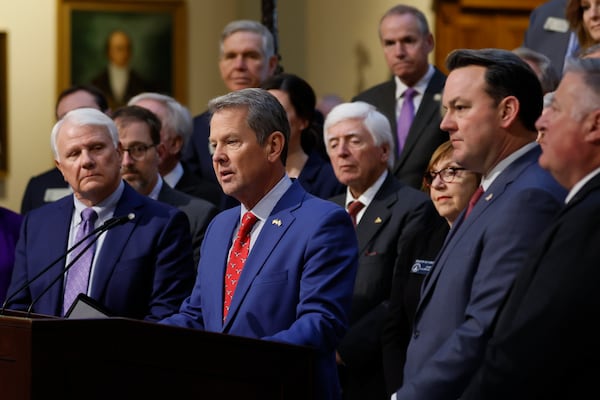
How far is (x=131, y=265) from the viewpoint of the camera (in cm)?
453

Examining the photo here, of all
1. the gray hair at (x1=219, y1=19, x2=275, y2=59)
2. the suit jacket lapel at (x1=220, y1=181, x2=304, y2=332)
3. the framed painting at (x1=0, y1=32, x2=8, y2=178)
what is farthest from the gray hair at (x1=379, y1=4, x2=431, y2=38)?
the framed painting at (x1=0, y1=32, x2=8, y2=178)

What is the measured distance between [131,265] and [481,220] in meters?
1.69

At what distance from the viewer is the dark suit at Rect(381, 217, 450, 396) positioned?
14.6 feet

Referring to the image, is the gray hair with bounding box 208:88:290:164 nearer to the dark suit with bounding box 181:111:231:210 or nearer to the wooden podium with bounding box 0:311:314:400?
the wooden podium with bounding box 0:311:314:400

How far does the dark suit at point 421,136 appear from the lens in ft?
19.8

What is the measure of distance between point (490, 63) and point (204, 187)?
288 centimetres

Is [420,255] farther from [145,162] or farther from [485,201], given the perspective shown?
[145,162]

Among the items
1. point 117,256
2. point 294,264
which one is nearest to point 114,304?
point 117,256

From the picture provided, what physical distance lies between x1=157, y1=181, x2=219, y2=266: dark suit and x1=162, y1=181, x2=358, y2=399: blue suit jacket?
4.97ft

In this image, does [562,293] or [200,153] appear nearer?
[562,293]

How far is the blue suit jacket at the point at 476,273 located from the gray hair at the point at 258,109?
2.61ft

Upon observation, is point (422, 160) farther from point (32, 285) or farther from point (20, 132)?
point (20, 132)

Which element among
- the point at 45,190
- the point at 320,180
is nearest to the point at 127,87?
Answer: the point at 45,190

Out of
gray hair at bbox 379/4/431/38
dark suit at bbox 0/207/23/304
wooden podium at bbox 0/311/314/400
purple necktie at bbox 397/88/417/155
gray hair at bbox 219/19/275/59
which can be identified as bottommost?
dark suit at bbox 0/207/23/304
